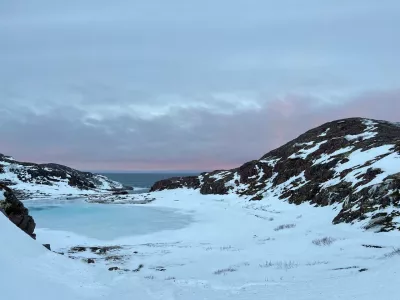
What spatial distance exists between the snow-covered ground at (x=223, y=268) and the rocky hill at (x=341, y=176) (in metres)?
2.50

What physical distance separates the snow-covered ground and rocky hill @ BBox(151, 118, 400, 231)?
250 cm

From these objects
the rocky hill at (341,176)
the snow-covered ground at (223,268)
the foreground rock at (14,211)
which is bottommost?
the snow-covered ground at (223,268)

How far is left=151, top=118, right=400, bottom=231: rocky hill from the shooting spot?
2439 cm

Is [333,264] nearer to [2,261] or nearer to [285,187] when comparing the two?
[2,261]

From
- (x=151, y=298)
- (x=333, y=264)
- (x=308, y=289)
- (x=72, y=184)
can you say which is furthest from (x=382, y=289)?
(x=72, y=184)

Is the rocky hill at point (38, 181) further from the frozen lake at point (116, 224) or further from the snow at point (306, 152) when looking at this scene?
the snow at point (306, 152)

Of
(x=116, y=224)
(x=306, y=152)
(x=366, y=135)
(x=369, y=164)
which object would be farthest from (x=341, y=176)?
(x=116, y=224)

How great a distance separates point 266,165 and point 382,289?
58958mm

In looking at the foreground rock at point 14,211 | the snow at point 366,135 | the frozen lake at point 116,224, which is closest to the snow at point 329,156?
the snow at point 366,135

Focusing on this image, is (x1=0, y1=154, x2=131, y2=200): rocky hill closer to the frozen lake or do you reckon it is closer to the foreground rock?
the frozen lake

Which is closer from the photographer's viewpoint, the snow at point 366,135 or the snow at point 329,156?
the snow at point 329,156

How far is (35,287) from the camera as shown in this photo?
9.20 metres

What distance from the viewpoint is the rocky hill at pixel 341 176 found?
24391 mm

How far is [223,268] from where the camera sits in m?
16.1
